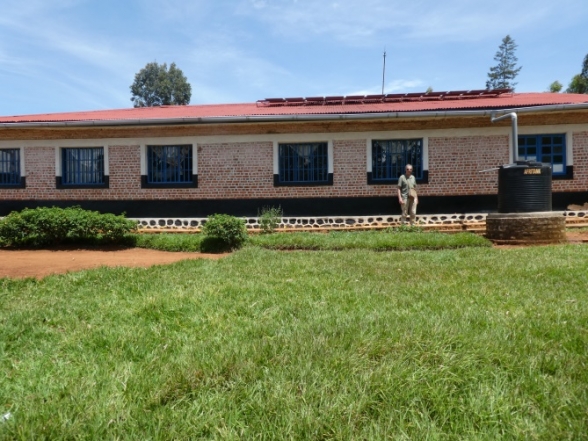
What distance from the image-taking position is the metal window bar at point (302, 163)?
11.9m

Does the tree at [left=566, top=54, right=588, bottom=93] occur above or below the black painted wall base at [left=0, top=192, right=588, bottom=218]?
above

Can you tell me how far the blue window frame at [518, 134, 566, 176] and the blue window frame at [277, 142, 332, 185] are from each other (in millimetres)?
5497

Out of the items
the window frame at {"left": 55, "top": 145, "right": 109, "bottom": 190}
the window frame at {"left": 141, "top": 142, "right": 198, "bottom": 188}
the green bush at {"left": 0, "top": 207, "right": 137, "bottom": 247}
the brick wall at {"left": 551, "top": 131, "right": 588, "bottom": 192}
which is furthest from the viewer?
the window frame at {"left": 55, "top": 145, "right": 109, "bottom": 190}

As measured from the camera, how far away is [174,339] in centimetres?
299

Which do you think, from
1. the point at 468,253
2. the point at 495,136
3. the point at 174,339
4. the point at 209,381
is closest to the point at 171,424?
the point at 209,381

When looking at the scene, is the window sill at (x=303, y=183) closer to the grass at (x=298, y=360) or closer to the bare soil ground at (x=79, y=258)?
the bare soil ground at (x=79, y=258)

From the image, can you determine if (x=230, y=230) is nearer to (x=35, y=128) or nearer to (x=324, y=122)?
(x=324, y=122)

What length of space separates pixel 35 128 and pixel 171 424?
13071mm

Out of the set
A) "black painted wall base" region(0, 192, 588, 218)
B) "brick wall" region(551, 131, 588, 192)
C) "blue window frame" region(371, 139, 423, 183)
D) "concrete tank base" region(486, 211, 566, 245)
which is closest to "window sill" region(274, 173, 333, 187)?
"black painted wall base" region(0, 192, 588, 218)

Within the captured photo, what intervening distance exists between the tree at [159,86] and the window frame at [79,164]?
40.5 m

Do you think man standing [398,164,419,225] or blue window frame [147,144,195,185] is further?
blue window frame [147,144,195,185]

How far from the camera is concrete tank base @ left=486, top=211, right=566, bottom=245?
8.19 metres

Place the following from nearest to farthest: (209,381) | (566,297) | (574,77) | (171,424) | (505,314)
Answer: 1. (171,424)
2. (209,381)
3. (505,314)
4. (566,297)
5. (574,77)

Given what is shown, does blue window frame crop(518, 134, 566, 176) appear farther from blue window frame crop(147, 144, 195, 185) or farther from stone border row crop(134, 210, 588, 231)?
blue window frame crop(147, 144, 195, 185)
